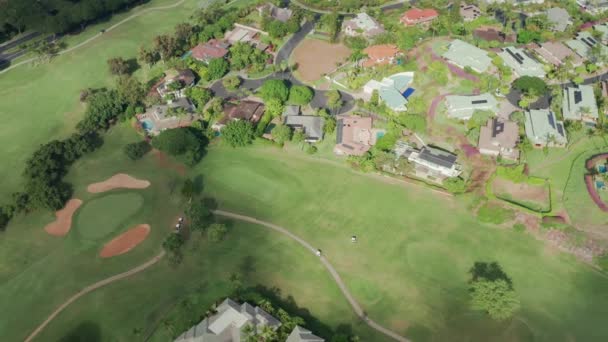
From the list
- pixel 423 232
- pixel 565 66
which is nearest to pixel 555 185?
pixel 423 232

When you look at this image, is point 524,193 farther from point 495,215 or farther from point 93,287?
point 93,287

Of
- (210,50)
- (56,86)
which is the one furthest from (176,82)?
(56,86)

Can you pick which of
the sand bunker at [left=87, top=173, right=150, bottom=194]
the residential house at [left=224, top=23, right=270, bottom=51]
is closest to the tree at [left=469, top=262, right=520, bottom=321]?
the sand bunker at [left=87, top=173, right=150, bottom=194]

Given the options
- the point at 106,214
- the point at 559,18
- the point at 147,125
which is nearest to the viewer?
the point at 106,214

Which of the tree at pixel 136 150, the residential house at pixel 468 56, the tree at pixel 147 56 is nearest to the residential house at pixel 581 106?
the residential house at pixel 468 56

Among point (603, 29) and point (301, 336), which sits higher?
point (603, 29)

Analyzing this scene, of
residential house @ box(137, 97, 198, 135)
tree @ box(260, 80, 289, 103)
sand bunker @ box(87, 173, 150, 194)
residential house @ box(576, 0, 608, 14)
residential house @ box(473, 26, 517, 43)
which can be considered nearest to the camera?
sand bunker @ box(87, 173, 150, 194)

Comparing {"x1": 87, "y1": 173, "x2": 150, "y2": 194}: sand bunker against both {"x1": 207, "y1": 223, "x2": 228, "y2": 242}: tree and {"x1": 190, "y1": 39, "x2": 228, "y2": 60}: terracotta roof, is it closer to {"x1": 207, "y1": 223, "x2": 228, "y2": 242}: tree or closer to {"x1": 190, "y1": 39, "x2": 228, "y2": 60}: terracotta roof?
{"x1": 207, "y1": 223, "x2": 228, "y2": 242}: tree
